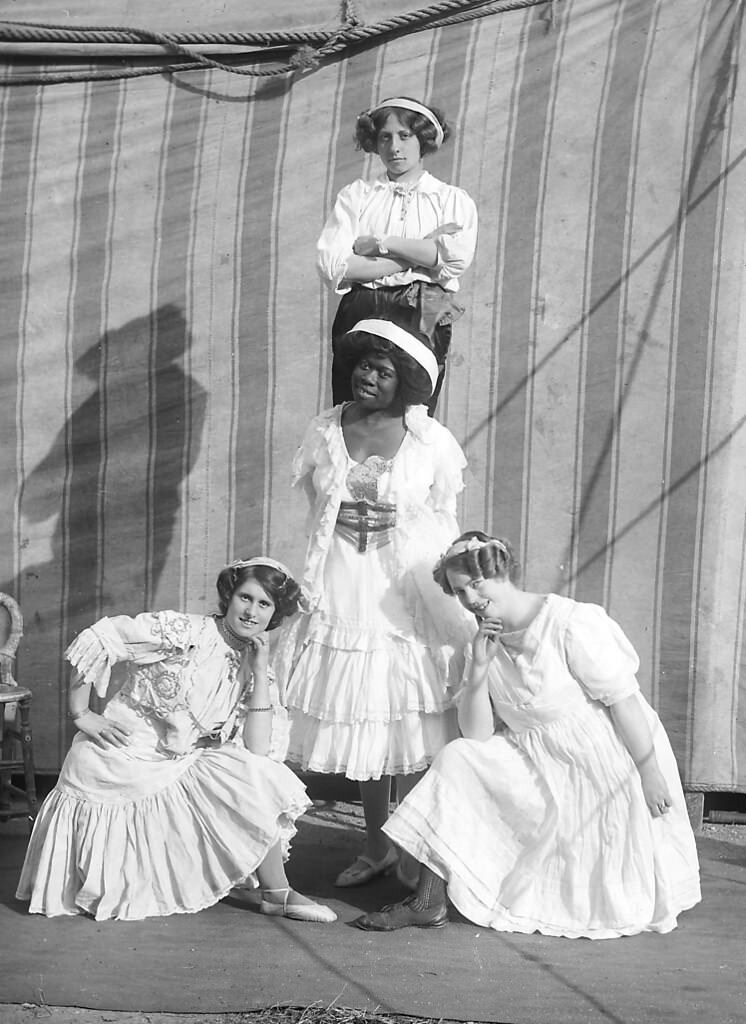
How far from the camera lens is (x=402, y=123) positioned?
13.7ft

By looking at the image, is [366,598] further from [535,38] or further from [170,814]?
[535,38]

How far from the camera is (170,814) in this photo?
3.90m

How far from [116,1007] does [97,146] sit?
3150 millimetres

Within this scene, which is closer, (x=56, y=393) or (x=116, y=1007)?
(x=116, y=1007)

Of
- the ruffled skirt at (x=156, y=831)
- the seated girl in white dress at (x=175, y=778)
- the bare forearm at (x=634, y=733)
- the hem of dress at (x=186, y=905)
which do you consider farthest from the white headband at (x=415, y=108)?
the hem of dress at (x=186, y=905)

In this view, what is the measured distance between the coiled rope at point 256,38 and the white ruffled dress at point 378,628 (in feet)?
5.23

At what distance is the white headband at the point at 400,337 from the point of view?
13.1ft

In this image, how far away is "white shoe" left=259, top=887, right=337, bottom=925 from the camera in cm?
387

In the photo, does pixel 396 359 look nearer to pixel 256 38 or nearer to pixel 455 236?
pixel 455 236

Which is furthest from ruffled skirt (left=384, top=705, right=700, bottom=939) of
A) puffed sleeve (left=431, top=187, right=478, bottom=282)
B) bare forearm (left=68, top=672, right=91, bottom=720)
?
puffed sleeve (left=431, top=187, right=478, bottom=282)

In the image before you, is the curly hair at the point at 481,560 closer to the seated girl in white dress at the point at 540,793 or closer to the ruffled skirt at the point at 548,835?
the seated girl in white dress at the point at 540,793

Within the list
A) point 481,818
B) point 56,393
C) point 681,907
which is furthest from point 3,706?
point 681,907

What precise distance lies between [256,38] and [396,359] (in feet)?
5.56

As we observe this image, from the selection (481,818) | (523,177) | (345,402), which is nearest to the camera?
(481,818)
